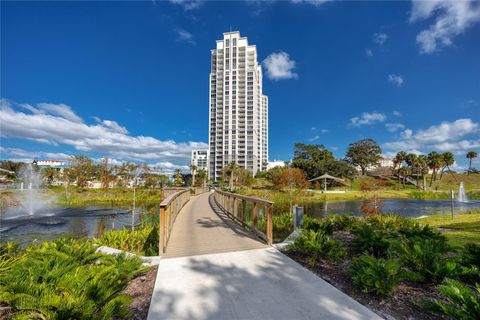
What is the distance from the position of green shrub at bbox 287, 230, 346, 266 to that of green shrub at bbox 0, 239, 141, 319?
10.5 ft

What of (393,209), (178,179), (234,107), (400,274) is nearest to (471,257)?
(400,274)

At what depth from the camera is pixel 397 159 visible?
57156 millimetres

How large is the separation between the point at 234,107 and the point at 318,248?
278 feet

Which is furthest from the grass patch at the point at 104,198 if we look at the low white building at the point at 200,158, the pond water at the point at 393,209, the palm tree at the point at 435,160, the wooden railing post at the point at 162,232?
the low white building at the point at 200,158

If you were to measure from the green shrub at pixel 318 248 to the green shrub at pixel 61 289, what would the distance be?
126 inches

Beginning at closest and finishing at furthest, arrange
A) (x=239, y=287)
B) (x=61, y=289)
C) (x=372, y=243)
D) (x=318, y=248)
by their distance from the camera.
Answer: (x=61, y=289) → (x=239, y=287) → (x=318, y=248) → (x=372, y=243)

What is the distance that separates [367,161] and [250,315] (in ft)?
249

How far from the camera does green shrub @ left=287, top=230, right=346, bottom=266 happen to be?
4367 millimetres

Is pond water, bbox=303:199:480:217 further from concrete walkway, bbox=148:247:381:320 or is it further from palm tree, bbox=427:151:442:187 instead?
palm tree, bbox=427:151:442:187

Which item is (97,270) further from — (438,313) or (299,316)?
(438,313)

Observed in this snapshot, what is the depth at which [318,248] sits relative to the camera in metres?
4.39

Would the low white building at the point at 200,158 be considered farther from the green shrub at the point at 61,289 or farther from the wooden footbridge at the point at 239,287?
the green shrub at the point at 61,289

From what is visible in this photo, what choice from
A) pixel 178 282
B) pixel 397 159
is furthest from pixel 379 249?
pixel 397 159

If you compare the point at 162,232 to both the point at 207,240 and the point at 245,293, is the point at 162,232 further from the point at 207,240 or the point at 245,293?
the point at 245,293
